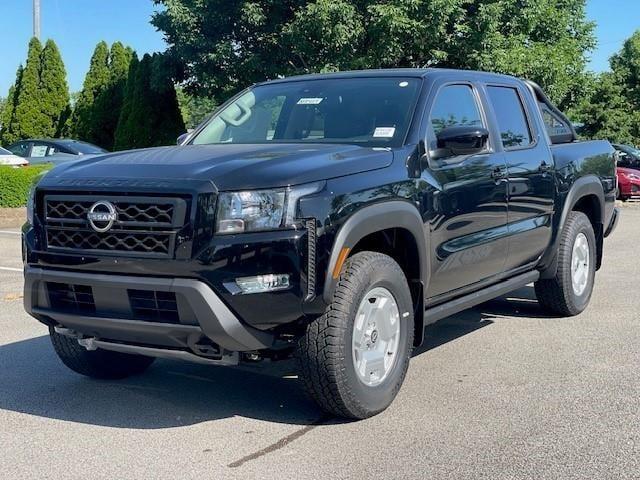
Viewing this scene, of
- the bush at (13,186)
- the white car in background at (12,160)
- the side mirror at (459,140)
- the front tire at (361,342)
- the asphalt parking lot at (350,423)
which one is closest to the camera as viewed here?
the asphalt parking lot at (350,423)

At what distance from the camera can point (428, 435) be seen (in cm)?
427

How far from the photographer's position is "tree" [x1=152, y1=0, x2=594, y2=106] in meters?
21.6

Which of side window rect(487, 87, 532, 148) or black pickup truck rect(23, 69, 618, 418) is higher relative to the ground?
side window rect(487, 87, 532, 148)

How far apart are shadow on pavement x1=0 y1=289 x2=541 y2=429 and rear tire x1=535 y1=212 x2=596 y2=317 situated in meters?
1.37

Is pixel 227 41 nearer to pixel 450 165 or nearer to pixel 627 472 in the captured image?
pixel 450 165

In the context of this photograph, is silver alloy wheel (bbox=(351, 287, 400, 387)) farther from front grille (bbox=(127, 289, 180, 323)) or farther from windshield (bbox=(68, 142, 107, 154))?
windshield (bbox=(68, 142, 107, 154))

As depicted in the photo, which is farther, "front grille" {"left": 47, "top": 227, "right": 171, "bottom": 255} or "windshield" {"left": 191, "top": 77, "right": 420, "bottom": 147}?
"windshield" {"left": 191, "top": 77, "right": 420, "bottom": 147}

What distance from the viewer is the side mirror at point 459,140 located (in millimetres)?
4957

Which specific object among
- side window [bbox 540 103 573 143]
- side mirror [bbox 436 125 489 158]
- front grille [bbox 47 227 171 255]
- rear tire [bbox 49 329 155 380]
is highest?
side window [bbox 540 103 573 143]

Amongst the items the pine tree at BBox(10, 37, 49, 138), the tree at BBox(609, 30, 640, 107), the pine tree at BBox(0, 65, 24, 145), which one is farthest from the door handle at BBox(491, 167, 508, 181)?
the tree at BBox(609, 30, 640, 107)

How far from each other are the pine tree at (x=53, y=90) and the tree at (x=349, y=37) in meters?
8.99

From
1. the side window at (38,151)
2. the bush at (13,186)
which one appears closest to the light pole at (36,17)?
the side window at (38,151)

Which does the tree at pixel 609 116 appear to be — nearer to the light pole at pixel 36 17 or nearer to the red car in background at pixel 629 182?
the red car in background at pixel 629 182

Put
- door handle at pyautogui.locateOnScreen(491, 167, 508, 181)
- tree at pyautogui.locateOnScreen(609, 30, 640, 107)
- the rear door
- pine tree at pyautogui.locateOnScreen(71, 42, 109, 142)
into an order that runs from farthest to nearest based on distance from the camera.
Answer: tree at pyautogui.locateOnScreen(609, 30, 640, 107) < pine tree at pyautogui.locateOnScreen(71, 42, 109, 142) < the rear door < door handle at pyautogui.locateOnScreen(491, 167, 508, 181)
